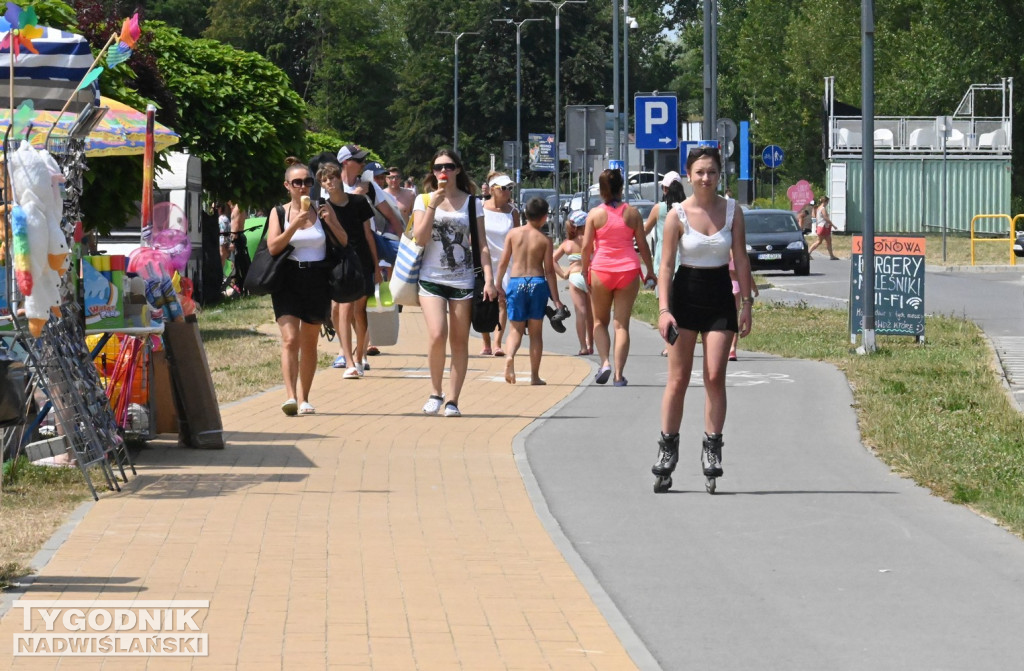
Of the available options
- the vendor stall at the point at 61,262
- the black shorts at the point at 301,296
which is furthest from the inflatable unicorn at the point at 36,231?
the black shorts at the point at 301,296

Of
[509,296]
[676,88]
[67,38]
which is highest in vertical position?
[676,88]

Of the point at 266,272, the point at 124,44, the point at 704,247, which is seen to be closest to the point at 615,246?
the point at 266,272

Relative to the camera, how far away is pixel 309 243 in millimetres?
12703

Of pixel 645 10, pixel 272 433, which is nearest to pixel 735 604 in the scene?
pixel 272 433

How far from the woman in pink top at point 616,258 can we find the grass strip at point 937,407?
1.95 m

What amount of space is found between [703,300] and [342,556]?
8.81 ft

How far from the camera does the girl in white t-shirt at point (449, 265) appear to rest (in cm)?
1282

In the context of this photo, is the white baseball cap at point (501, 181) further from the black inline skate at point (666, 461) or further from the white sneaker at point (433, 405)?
the black inline skate at point (666, 461)

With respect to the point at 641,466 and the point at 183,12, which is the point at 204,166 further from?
the point at 183,12

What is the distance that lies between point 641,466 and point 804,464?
3.07 ft

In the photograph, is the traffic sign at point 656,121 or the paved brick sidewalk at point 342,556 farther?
the traffic sign at point 656,121

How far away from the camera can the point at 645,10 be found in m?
120

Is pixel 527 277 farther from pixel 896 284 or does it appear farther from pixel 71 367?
pixel 71 367

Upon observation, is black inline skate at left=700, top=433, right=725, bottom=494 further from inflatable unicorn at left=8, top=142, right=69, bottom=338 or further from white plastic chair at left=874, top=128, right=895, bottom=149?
white plastic chair at left=874, top=128, right=895, bottom=149
